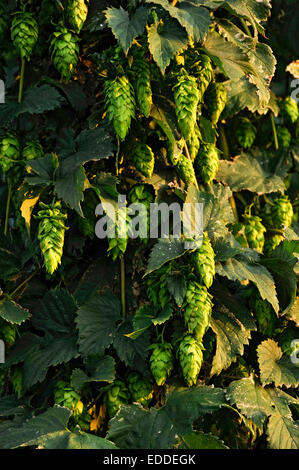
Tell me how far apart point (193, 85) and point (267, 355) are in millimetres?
632

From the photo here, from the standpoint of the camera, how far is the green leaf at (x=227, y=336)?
1.35 meters

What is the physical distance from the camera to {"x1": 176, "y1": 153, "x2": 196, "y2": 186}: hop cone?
140 centimetres

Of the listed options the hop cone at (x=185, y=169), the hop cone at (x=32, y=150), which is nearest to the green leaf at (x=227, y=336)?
the hop cone at (x=185, y=169)

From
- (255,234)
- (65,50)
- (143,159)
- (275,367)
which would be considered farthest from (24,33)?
(275,367)

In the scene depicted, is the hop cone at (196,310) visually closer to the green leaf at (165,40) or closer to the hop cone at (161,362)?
the hop cone at (161,362)

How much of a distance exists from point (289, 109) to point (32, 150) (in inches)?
29.9

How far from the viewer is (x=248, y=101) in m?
1.59

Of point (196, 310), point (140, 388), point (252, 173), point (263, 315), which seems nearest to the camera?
point (196, 310)

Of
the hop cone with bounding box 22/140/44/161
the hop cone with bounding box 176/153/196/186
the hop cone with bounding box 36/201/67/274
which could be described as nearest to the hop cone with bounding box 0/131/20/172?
the hop cone with bounding box 22/140/44/161

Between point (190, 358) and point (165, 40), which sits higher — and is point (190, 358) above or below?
below

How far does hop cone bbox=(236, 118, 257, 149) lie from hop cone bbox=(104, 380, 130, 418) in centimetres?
73

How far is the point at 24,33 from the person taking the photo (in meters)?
1.42

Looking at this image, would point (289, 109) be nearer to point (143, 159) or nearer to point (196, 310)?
point (143, 159)

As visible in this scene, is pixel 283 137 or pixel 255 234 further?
pixel 283 137
